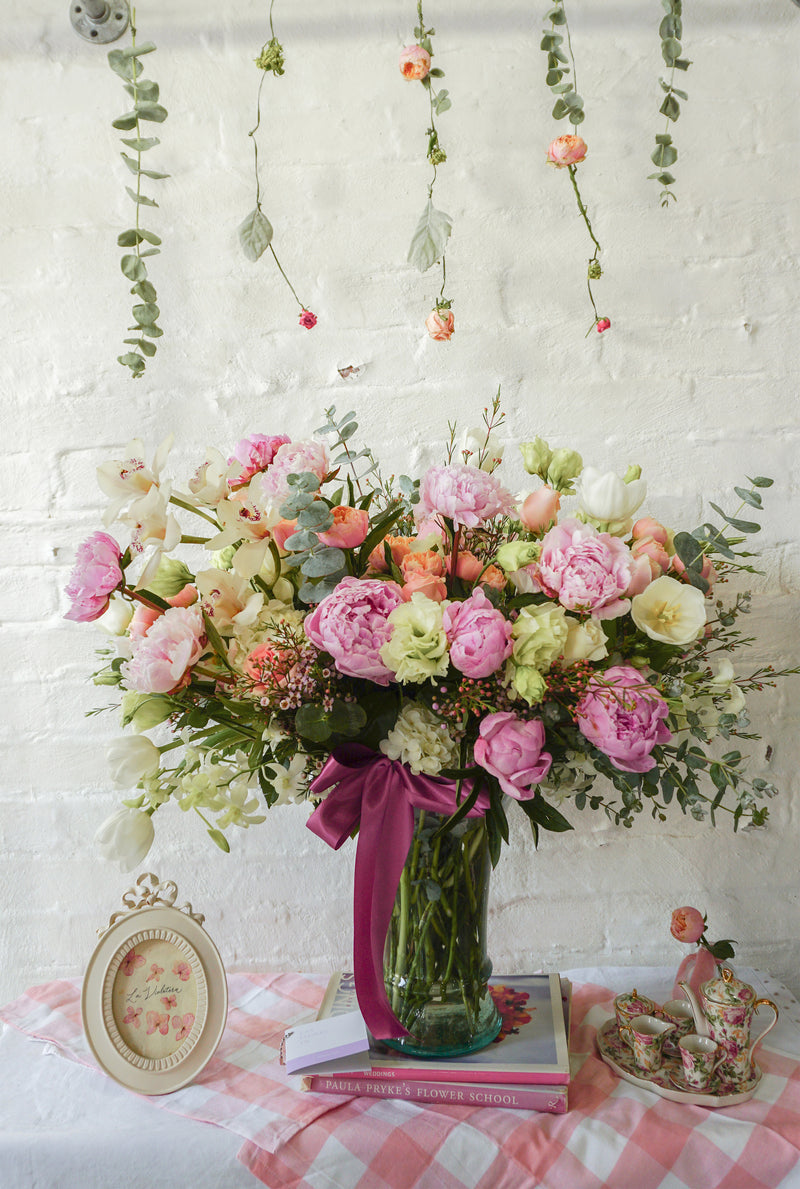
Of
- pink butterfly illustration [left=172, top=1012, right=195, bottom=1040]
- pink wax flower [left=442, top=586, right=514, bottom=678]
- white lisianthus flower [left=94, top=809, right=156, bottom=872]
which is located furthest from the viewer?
pink butterfly illustration [left=172, top=1012, right=195, bottom=1040]

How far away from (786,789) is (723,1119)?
0.45m

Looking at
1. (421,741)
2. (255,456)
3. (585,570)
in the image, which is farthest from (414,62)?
(421,741)

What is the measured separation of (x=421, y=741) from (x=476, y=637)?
13 cm

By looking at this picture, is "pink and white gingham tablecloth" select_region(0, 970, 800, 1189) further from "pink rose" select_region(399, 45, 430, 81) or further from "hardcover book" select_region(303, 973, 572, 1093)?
"pink rose" select_region(399, 45, 430, 81)

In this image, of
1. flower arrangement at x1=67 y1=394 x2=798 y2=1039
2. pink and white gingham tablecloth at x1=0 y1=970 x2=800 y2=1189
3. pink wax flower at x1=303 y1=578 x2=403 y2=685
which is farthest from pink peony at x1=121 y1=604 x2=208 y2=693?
pink and white gingham tablecloth at x1=0 y1=970 x2=800 y2=1189

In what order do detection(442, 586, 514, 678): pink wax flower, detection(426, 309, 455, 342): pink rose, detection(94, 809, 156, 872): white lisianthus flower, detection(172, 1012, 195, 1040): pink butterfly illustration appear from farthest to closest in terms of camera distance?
detection(426, 309, 455, 342): pink rose
detection(172, 1012, 195, 1040): pink butterfly illustration
detection(94, 809, 156, 872): white lisianthus flower
detection(442, 586, 514, 678): pink wax flower

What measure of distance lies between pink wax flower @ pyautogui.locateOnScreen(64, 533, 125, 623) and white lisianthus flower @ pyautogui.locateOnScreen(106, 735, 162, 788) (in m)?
0.12

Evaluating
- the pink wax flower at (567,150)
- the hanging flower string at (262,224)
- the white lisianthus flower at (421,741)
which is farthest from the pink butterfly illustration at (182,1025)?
the pink wax flower at (567,150)

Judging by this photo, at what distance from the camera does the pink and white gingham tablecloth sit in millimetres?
777

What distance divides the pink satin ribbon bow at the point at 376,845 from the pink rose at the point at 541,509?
0.26m

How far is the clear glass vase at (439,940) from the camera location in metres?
0.87

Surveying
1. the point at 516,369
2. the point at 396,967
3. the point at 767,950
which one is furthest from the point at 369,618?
the point at 767,950

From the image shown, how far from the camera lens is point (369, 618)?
2.40 ft

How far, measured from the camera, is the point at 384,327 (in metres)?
1.17
